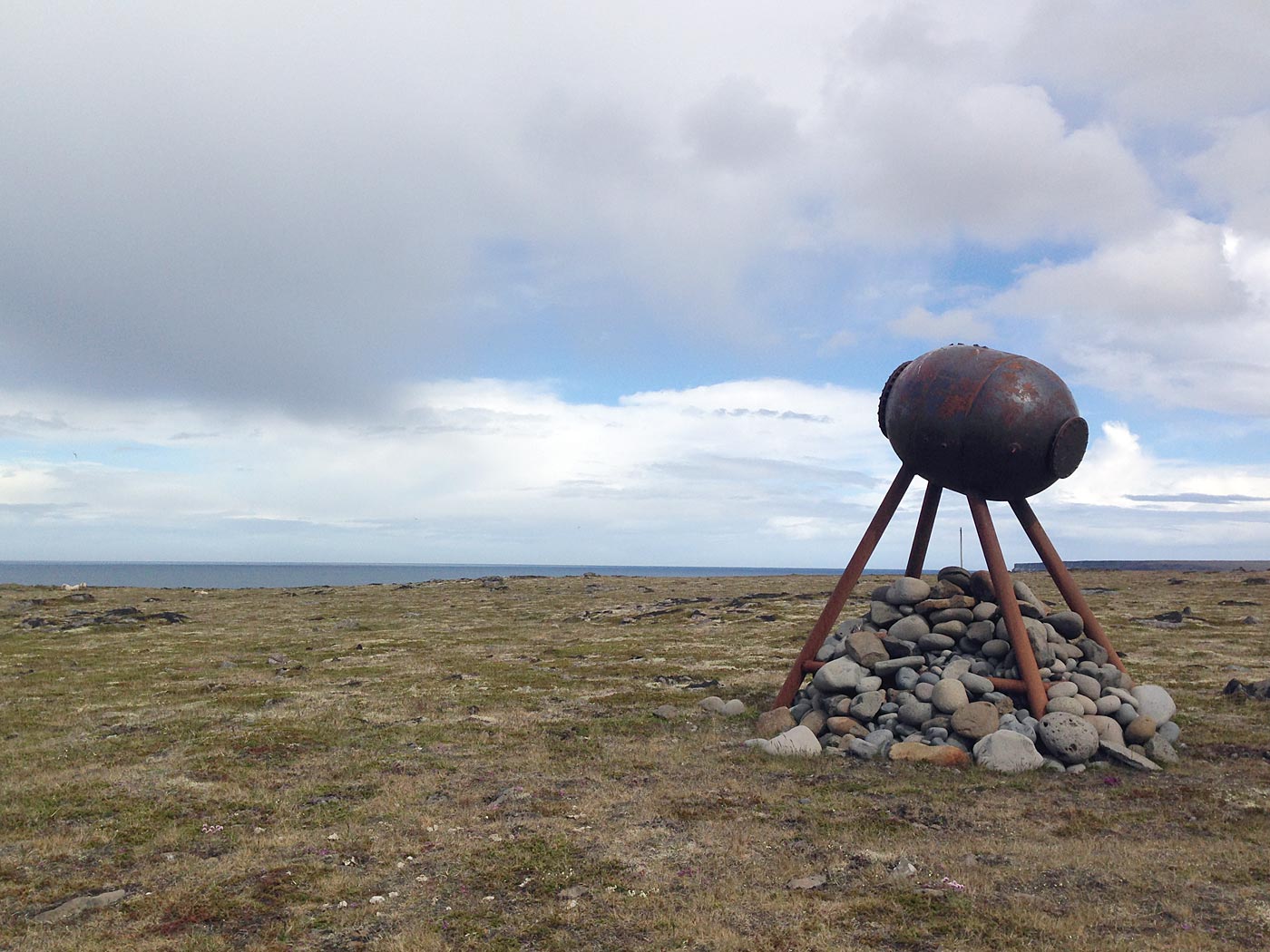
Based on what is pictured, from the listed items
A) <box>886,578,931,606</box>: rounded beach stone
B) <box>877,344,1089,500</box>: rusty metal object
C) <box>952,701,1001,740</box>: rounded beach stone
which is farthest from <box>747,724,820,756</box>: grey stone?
<box>877,344,1089,500</box>: rusty metal object

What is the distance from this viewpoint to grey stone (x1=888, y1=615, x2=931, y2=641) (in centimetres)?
1886

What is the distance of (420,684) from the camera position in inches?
1003

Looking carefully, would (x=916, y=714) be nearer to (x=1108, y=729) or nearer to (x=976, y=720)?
(x=976, y=720)

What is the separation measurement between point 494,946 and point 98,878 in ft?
19.8

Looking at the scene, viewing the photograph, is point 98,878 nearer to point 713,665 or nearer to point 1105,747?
point 1105,747

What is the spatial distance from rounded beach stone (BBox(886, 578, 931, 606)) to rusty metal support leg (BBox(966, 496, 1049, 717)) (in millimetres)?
1859

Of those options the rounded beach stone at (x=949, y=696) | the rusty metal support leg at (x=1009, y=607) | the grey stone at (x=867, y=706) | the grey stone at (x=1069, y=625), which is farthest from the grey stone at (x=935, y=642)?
the grey stone at (x=1069, y=625)

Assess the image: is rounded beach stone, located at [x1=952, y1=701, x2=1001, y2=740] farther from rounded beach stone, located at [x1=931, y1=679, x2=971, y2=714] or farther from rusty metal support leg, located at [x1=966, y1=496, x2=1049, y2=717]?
rusty metal support leg, located at [x1=966, y1=496, x2=1049, y2=717]

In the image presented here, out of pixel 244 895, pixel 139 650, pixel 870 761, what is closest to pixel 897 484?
pixel 870 761

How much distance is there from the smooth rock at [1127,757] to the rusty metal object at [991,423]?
18.3ft

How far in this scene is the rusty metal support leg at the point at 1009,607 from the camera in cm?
1645

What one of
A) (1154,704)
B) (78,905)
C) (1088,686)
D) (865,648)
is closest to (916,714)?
(865,648)

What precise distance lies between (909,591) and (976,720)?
4.14 metres

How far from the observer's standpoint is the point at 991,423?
1702cm
